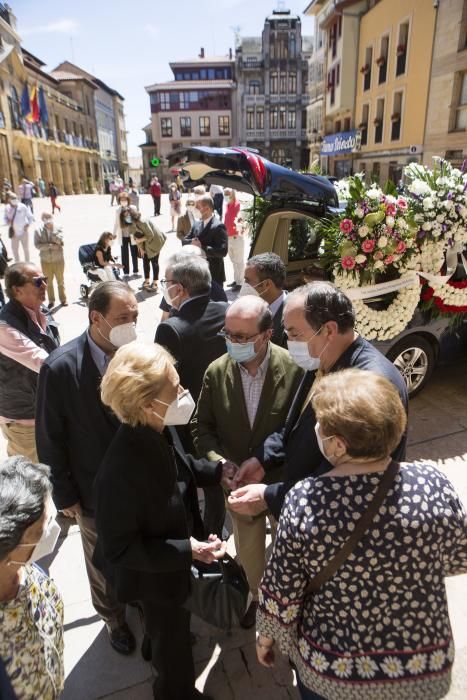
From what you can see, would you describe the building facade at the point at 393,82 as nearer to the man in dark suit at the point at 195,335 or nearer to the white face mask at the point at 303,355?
the man in dark suit at the point at 195,335

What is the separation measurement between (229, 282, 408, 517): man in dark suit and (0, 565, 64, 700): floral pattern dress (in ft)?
2.92

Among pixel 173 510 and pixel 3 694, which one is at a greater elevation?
pixel 173 510

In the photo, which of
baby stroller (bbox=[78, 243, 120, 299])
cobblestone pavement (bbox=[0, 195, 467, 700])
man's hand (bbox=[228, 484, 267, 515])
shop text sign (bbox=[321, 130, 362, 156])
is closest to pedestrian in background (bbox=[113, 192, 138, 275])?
baby stroller (bbox=[78, 243, 120, 299])

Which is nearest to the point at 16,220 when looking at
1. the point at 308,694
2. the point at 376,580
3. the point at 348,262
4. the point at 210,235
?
the point at 210,235

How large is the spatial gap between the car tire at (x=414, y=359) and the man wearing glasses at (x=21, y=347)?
3.38 meters

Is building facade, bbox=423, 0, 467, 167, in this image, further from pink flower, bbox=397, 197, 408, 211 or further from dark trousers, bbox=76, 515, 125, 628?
dark trousers, bbox=76, 515, 125, 628

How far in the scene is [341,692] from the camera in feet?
4.88

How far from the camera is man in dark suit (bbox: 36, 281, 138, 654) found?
7.81 ft

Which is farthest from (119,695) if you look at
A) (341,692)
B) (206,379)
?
(206,379)

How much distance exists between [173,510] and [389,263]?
3.33 metres

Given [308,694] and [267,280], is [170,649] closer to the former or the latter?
[308,694]

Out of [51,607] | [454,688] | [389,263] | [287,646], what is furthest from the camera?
[389,263]

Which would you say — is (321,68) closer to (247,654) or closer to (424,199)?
(424,199)

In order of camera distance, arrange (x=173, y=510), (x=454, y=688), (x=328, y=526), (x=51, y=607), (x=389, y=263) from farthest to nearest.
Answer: (x=389, y=263), (x=454, y=688), (x=173, y=510), (x=51, y=607), (x=328, y=526)
